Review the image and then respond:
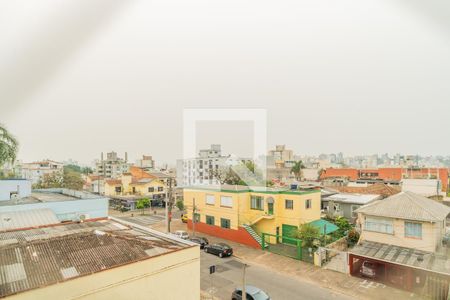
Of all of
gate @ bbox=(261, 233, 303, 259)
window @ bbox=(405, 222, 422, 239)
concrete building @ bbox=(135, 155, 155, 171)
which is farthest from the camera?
concrete building @ bbox=(135, 155, 155, 171)

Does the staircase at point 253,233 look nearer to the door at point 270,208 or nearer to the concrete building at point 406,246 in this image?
the door at point 270,208

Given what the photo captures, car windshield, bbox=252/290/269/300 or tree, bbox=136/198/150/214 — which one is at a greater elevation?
car windshield, bbox=252/290/269/300

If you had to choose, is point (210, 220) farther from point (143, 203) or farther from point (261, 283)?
point (143, 203)

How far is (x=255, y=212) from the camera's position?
20531 mm

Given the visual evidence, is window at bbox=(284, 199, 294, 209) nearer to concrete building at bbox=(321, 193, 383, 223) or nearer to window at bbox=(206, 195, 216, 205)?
window at bbox=(206, 195, 216, 205)

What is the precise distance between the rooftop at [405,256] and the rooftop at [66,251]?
10121mm

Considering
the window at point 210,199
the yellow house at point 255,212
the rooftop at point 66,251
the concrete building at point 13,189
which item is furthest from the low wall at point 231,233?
the concrete building at point 13,189

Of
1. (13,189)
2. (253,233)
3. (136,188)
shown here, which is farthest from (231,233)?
(136,188)

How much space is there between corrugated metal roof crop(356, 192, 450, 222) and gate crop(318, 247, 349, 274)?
10.2ft

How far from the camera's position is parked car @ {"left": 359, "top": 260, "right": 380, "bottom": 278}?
13.5 m

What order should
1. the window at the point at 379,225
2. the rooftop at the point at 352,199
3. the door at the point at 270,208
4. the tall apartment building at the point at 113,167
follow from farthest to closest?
the tall apartment building at the point at 113,167 < the rooftop at the point at 352,199 < the door at the point at 270,208 < the window at the point at 379,225

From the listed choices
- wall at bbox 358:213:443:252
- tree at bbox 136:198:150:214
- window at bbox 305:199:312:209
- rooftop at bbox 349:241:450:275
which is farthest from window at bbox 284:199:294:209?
tree at bbox 136:198:150:214

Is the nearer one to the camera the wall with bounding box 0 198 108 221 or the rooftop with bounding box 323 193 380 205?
the wall with bounding box 0 198 108 221

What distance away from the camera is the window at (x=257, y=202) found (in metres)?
20.3
